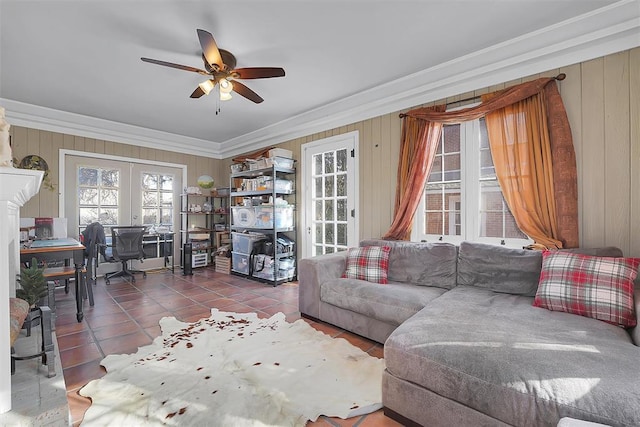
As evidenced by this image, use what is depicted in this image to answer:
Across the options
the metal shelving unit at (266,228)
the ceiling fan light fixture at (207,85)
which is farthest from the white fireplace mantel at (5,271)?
the metal shelving unit at (266,228)

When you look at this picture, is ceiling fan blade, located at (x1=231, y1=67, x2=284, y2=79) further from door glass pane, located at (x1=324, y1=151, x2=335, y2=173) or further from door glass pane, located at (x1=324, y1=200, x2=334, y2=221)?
door glass pane, located at (x1=324, y1=200, x2=334, y2=221)

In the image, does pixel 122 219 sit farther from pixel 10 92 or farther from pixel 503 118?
pixel 503 118

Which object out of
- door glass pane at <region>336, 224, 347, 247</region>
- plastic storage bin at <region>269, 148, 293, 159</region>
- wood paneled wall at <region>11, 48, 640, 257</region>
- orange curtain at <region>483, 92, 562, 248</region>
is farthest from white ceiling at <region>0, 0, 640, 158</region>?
door glass pane at <region>336, 224, 347, 247</region>

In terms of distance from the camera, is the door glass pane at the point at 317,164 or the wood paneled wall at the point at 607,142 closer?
the wood paneled wall at the point at 607,142

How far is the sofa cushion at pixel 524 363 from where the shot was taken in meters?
1.09

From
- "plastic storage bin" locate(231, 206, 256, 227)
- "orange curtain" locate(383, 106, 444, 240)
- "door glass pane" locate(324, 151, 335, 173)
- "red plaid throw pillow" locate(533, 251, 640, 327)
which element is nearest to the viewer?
"red plaid throw pillow" locate(533, 251, 640, 327)

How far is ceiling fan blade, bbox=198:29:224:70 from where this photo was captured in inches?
78.7

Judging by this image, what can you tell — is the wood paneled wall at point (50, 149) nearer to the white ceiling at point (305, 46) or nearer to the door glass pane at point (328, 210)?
the white ceiling at point (305, 46)

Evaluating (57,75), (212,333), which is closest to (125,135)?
(57,75)

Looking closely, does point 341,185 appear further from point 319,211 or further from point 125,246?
point 125,246

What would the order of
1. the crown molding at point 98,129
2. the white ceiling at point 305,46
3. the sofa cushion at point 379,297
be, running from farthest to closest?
the crown molding at point 98,129 < the sofa cushion at point 379,297 < the white ceiling at point 305,46

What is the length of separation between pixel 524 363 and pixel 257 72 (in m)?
2.68

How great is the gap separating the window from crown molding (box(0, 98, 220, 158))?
474 cm

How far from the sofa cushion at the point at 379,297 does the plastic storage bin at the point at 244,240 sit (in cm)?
226
